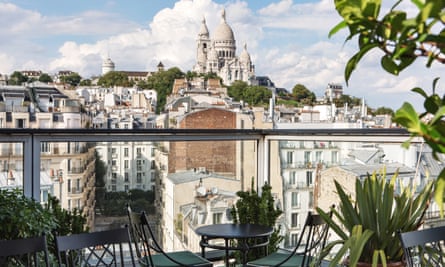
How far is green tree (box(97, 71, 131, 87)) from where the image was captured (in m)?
45.9

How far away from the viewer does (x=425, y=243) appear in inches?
94.7

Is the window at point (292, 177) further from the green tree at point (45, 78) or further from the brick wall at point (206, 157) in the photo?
the green tree at point (45, 78)

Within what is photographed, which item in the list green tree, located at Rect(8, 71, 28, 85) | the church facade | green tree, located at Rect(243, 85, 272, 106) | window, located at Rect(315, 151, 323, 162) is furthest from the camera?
the church facade

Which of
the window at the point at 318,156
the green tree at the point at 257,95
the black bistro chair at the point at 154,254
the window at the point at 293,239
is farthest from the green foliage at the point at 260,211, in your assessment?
the green tree at the point at 257,95

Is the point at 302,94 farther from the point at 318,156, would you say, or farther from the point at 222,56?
the point at 318,156

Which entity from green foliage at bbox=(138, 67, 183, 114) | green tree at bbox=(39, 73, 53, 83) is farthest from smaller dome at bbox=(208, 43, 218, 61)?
green tree at bbox=(39, 73, 53, 83)

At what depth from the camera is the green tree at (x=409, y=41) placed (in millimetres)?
565

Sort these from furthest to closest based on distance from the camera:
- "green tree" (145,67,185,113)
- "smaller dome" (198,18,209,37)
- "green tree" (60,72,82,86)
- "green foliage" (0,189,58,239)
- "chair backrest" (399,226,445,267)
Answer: "smaller dome" (198,18,209,37) < "green tree" (60,72,82,86) < "green tree" (145,67,185,113) < "green foliage" (0,189,58,239) < "chair backrest" (399,226,445,267)

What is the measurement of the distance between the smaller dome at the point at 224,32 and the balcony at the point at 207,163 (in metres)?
44.3

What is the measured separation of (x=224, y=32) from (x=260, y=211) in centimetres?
4679

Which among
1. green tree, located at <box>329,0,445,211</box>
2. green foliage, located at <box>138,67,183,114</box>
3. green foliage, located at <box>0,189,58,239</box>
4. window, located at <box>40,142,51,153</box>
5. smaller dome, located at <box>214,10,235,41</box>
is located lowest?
green foliage, located at <box>0,189,58,239</box>

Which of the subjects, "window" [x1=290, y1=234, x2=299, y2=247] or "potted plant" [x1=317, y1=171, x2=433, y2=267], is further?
"window" [x1=290, y1=234, x2=299, y2=247]

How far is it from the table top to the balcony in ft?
2.71

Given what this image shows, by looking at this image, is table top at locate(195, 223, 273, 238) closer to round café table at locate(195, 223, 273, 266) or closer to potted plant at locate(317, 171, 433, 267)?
round café table at locate(195, 223, 273, 266)
